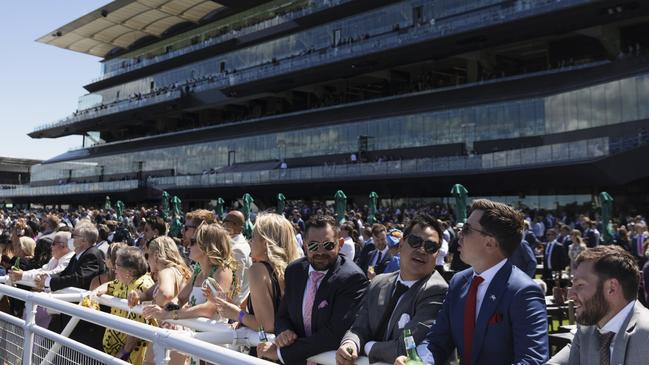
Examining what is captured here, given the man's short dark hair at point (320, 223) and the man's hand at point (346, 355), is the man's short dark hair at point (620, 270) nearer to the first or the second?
the man's hand at point (346, 355)

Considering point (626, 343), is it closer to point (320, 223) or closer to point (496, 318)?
point (496, 318)

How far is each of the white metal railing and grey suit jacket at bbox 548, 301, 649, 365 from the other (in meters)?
1.09

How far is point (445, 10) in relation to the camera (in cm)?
4294

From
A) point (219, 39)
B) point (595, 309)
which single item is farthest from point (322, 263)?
point (219, 39)

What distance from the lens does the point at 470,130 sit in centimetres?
3988

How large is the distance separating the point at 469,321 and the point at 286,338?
118 centimetres

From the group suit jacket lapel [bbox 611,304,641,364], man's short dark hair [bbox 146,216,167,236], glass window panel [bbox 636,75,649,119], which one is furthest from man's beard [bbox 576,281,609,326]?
glass window panel [bbox 636,75,649,119]

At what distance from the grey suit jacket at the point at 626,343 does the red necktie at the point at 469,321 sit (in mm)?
393

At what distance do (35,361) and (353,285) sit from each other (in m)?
2.64

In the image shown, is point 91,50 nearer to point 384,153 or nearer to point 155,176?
point 155,176

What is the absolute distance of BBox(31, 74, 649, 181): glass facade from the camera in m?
32.7

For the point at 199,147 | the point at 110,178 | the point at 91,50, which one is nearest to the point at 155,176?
the point at 199,147

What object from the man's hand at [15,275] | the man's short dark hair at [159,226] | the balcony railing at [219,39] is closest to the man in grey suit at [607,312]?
the man's hand at [15,275]

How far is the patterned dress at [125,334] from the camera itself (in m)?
4.75
